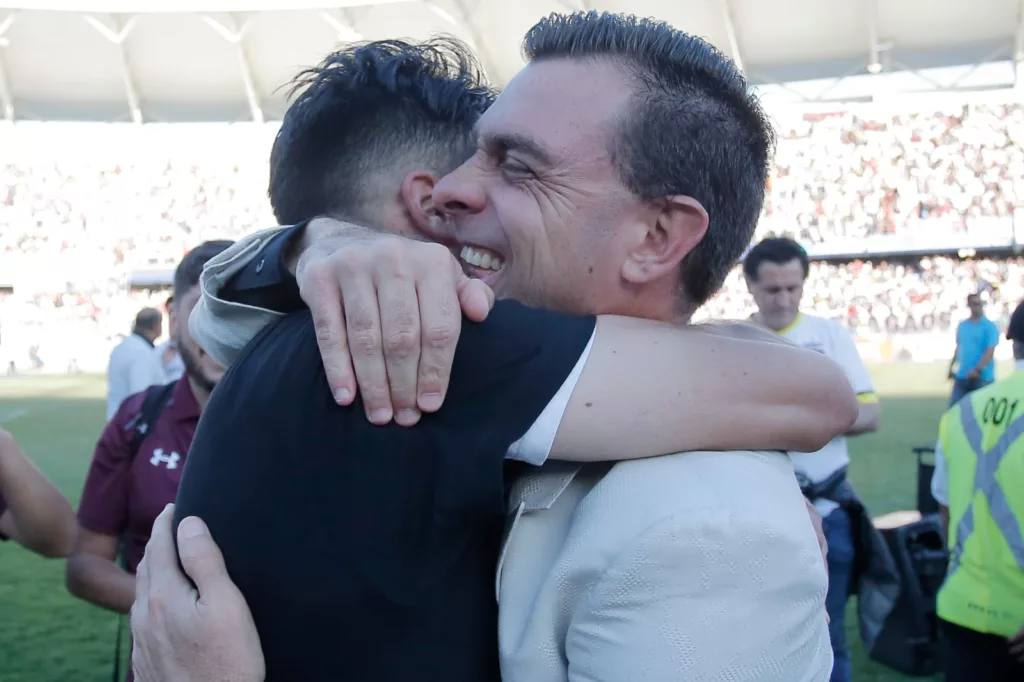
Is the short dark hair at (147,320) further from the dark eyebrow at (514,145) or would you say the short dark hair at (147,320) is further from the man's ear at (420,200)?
the dark eyebrow at (514,145)

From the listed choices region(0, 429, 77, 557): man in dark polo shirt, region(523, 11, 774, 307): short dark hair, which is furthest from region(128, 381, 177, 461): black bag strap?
region(523, 11, 774, 307): short dark hair

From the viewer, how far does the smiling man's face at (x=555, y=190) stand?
1421mm

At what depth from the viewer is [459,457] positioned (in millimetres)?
1098

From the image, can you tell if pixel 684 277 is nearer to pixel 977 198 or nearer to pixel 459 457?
pixel 459 457

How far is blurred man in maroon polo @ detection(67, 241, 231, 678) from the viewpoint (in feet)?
10.2

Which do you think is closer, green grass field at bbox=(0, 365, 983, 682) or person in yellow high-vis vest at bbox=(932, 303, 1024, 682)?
person in yellow high-vis vest at bbox=(932, 303, 1024, 682)

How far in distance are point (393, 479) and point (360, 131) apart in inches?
31.7

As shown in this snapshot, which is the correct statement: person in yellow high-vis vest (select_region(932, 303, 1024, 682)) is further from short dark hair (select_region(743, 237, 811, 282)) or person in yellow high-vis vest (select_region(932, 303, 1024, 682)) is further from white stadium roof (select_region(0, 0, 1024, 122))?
white stadium roof (select_region(0, 0, 1024, 122))

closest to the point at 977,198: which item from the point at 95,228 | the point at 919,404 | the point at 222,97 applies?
the point at 919,404

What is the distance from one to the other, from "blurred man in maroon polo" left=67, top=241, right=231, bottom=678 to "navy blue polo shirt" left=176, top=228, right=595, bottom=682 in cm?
201

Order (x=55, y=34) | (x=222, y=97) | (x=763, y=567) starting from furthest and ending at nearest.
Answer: (x=222, y=97) → (x=55, y=34) → (x=763, y=567)

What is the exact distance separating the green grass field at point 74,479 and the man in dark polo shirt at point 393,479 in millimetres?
4597

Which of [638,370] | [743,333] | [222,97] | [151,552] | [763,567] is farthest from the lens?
[222,97]

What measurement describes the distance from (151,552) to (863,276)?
2918 cm
